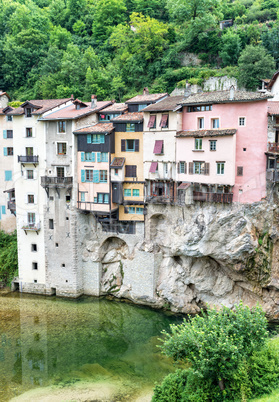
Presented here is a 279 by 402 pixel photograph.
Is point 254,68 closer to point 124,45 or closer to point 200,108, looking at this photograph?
point 200,108

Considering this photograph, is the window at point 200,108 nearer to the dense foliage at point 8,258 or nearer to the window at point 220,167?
the window at point 220,167

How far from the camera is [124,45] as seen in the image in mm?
67000

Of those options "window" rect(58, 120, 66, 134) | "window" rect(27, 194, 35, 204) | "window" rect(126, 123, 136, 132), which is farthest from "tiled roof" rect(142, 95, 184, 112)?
"window" rect(27, 194, 35, 204)

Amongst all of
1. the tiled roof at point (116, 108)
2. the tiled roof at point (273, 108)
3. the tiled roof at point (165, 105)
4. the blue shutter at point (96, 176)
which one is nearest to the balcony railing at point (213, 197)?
the tiled roof at point (273, 108)

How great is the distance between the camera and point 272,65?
51000 mm

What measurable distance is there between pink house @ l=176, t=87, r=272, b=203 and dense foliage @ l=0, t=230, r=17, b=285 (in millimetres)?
22613

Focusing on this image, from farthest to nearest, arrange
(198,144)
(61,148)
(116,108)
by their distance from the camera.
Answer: (116,108)
(61,148)
(198,144)

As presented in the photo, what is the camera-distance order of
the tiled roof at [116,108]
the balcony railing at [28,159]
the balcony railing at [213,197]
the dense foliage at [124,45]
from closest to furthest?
1. the balcony railing at [213,197]
2. the tiled roof at [116,108]
3. the balcony railing at [28,159]
4. the dense foliage at [124,45]

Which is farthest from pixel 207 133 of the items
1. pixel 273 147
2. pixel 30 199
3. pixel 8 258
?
pixel 8 258

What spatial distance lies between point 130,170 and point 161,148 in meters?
4.08

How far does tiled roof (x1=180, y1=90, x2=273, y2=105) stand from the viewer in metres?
32.6

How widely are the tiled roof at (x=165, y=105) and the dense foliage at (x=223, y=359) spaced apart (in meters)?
19.9

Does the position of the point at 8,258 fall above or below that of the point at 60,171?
below

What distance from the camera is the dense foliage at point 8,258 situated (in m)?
45.0
